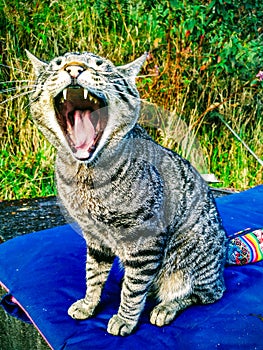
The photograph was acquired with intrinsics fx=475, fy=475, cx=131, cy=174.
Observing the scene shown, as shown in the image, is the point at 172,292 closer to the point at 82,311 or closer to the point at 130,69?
the point at 82,311

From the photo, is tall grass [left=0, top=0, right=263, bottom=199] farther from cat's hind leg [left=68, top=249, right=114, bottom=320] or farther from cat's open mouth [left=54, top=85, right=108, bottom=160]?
cat's open mouth [left=54, top=85, right=108, bottom=160]

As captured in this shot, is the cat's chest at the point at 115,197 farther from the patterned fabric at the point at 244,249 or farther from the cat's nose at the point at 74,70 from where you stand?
the patterned fabric at the point at 244,249

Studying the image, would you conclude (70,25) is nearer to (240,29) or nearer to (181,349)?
(240,29)

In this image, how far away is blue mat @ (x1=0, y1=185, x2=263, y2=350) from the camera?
1402 mm

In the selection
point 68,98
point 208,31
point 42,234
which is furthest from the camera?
point 208,31

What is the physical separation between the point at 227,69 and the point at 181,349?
2624 mm

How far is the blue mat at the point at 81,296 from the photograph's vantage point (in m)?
1.40

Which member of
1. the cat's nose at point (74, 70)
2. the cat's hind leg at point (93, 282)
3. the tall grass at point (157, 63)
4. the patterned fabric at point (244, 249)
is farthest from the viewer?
the tall grass at point (157, 63)

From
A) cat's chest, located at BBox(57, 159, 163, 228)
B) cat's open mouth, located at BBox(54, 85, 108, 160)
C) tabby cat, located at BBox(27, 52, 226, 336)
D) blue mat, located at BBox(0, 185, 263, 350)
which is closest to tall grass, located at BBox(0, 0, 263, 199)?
blue mat, located at BBox(0, 185, 263, 350)

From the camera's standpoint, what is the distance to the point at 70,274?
1.79 m

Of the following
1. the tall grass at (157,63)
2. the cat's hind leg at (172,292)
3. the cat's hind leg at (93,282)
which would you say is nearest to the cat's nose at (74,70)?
the cat's hind leg at (93,282)

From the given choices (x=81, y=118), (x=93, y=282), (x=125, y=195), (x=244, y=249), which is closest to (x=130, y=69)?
(x=81, y=118)

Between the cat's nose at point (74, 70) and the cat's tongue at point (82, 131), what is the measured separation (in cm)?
10

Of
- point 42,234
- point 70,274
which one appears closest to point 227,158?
point 42,234
